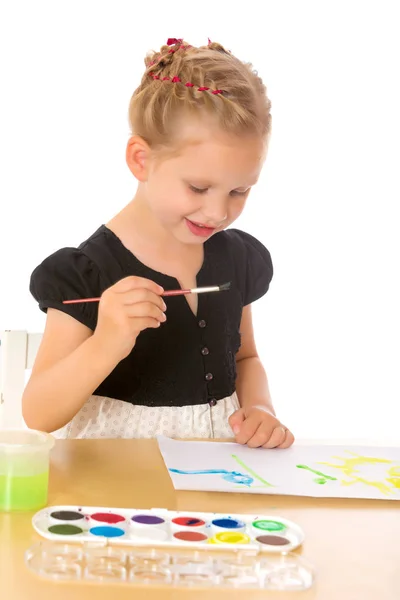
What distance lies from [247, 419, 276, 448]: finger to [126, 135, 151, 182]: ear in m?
0.38

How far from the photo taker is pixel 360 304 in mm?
2783

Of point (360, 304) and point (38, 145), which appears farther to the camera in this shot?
point (360, 304)

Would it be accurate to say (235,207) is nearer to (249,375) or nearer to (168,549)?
(249,375)

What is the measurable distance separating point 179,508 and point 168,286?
519 mm

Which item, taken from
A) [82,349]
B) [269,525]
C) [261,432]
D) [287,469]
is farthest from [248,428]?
[269,525]

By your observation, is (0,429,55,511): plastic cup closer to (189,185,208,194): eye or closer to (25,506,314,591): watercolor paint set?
(25,506,314,591): watercolor paint set

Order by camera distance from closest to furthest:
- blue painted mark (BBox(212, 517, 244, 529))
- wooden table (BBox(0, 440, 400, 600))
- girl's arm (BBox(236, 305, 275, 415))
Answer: wooden table (BBox(0, 440, 400, 600)), blue painted mark (BBox(212, 517, 244, 529)), girl's arm (BBox(236, 305, 275, 415))

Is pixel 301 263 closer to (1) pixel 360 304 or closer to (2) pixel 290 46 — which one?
(1) pixel 360 304

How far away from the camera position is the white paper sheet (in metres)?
0.89

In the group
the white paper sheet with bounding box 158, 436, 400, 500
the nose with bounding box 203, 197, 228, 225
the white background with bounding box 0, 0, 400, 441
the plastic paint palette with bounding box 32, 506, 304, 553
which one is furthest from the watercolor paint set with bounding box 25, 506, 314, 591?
the white background with bounding box 0, 0, 400, 441

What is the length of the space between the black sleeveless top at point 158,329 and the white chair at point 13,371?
0.62 ft

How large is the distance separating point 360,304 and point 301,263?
246mm

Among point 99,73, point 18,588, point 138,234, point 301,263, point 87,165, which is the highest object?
point 99,73

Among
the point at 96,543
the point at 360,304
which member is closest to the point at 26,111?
the point at 360,304
